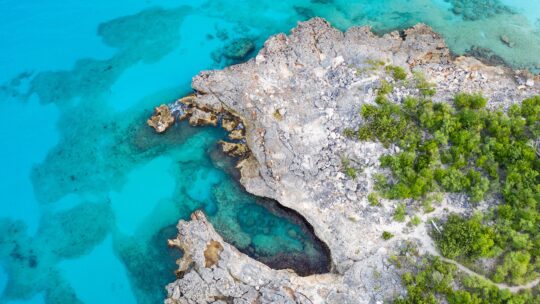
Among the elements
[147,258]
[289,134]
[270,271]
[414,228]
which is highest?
[289,134]

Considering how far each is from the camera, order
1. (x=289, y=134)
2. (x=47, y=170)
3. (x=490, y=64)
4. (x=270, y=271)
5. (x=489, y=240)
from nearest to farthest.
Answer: (x=489, y=240) < (x=270, y=271) < (x=289, y=134) < (x=47, y=170) < (x=490, y=64)

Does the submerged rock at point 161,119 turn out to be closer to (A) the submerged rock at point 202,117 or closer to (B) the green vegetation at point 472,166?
(A) the submerged rock at point 202,117

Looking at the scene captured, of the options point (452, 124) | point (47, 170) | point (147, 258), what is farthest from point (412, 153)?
point (47, 170)

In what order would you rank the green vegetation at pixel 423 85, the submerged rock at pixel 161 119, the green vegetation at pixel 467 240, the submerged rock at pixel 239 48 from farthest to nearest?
the submerged rock at pixel 239 48, the submerged rock at pixel 161 119, the green vegetation at pixel 423 85, the green vegetation at pixel 467 240

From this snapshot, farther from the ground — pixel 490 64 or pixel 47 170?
pixel 490 64

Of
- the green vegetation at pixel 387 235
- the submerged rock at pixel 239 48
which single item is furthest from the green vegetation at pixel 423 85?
the submerged rock at pixel 239 48

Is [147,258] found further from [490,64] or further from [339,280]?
[490,64]

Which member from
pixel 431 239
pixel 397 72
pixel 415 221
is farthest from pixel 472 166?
pixel 397 72
